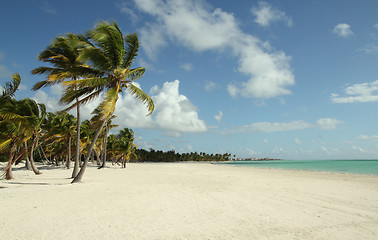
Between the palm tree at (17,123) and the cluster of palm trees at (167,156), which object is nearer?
the palm tree at (17,123)

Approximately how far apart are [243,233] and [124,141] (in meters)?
33.7

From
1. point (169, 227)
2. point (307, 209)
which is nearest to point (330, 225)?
point (307, 209)

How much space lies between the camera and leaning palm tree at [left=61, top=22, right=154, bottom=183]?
10.5 metres

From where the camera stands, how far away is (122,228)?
4.70 meters

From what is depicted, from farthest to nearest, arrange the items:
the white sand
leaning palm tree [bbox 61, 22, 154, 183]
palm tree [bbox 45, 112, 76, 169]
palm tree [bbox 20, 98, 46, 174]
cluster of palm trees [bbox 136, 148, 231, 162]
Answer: cluster of palm trees [bbox 136, 148, 231, 162]
palm tree [bbox 45, 112, 76, 169]
palm tree [bbox 20, 98, 46, 174]
leaning palm tree [bbox 61, 22, 154, 183]
the white sand

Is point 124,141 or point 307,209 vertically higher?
point 124,141

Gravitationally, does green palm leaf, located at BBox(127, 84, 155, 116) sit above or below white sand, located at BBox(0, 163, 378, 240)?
above

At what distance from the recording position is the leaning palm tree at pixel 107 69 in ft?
34.4

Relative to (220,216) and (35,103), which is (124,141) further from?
(220,216)

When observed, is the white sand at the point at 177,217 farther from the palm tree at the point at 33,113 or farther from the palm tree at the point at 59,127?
the palm tree at the point at 59,127

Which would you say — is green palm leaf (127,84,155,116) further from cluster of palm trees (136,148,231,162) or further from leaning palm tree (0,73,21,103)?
cluster of palm trees (136,148,231,162)

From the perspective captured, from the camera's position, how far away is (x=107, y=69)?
→ 11.8 m

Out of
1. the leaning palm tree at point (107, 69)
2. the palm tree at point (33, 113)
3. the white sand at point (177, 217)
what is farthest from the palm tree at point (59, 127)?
the white sand at point (177, 217)

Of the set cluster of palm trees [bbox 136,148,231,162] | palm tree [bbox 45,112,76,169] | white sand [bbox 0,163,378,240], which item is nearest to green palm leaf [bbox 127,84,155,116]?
white sand [bbox 0,163,378,240]
